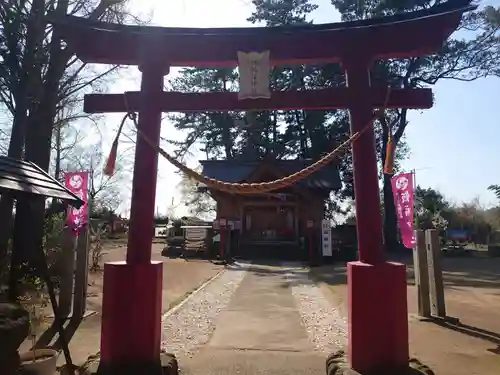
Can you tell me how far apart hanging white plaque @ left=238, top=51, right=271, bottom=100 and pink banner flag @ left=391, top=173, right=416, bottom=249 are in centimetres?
549

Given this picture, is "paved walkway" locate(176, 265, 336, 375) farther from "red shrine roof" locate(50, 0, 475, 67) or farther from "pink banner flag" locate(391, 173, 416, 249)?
"red shrine roof" locate(50, 0, 475, 67)

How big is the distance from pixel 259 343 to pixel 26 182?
3924mm

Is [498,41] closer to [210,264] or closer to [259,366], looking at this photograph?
[210,264]

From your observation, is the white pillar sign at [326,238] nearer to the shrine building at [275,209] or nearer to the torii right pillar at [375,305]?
the shrine building at [275,209]

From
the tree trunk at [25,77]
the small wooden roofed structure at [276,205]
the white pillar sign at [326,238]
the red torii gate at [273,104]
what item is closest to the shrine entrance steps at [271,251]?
the small wooden roofed structure at [276,205]

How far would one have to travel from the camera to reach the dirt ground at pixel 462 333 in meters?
5.22

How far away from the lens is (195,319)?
7.82m

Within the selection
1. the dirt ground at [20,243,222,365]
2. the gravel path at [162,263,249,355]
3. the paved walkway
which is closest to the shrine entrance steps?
the dirt ground at [20,243,222,365]

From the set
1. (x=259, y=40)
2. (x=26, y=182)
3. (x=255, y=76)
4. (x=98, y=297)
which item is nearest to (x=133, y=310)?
(x=26, y=182)

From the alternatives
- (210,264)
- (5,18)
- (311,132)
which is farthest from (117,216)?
(5,18)

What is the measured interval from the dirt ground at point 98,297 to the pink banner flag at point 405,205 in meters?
5.27

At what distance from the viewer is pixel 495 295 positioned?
35.1 feet

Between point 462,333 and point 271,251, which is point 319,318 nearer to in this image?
point 462,333

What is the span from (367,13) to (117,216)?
97.5 feet
